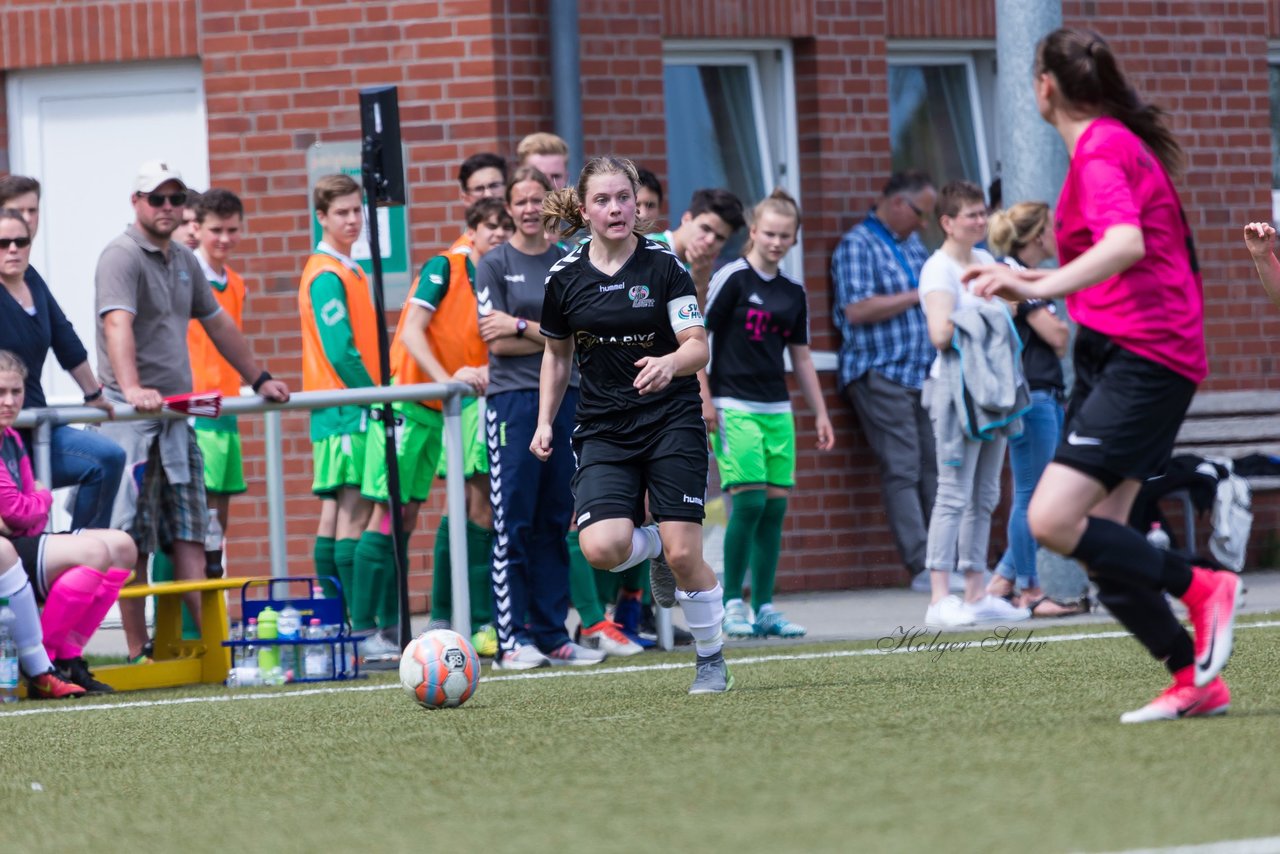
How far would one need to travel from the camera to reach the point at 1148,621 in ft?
19.2

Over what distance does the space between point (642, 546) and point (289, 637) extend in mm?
2235

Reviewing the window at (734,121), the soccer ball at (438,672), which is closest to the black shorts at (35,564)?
the soccer ball at (438,672)

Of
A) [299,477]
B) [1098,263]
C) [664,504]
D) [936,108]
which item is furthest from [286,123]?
[1098,263]

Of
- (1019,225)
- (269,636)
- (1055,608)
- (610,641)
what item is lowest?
(1055,608)

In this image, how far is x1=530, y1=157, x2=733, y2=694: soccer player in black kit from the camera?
24.5 ft

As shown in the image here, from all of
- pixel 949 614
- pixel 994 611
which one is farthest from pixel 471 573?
pixel 994 611

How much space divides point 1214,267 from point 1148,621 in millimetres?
9035

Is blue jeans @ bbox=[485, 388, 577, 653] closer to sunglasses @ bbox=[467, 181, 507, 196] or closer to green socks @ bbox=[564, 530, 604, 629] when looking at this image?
green socks @ bbox=[564, 530, 604, 629]

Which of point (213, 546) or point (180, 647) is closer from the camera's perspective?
point (180, 647)

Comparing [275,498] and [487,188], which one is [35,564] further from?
[487,188]

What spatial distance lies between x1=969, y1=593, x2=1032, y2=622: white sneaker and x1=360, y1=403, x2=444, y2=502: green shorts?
2768mm

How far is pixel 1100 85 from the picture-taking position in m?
6.00

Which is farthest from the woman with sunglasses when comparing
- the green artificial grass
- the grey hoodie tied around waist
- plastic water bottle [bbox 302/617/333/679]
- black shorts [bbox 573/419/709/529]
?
the grey hoodie tied around waist

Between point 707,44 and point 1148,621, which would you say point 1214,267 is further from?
point 1148,621
